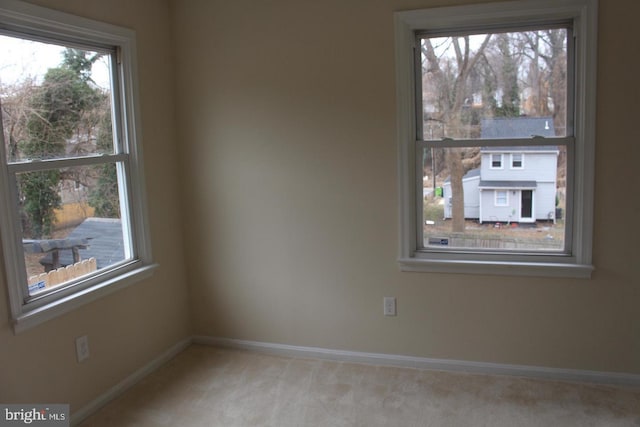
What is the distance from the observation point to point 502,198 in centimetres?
318

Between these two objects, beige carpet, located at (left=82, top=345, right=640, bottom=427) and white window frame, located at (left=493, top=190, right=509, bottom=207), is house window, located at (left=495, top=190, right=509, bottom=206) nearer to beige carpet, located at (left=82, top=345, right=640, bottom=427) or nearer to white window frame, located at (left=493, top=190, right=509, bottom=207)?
white window frame, located at (left=493, top=190, right=509, bottom=207)

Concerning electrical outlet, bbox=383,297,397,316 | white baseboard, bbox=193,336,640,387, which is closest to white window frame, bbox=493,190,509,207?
electrical outlet, bbox=383,297,397,316

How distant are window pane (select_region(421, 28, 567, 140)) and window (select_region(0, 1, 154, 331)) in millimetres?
1742

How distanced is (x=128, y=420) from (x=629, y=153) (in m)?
2.91

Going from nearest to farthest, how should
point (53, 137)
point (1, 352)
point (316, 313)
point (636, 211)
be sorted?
1. point (1, 352)
2. point (53, 137)
3. point (636, 211)
4. point (316, 313)

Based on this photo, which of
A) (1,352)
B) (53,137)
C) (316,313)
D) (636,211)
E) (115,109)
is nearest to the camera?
(1,352)

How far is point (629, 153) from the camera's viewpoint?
9.45ft

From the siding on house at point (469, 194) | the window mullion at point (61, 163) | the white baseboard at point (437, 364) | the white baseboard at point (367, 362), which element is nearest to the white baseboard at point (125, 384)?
the white baseboard at point (367, 362)

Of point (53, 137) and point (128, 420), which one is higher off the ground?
point (53, 137)

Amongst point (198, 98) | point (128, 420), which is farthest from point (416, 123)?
point (128, 420)

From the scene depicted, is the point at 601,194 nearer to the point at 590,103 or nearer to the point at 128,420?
the point at 590,103

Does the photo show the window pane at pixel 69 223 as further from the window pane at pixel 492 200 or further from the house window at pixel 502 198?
the house window at pixel 502 198

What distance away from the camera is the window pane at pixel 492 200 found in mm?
3094

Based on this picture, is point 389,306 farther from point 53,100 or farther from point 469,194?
point 53,100
